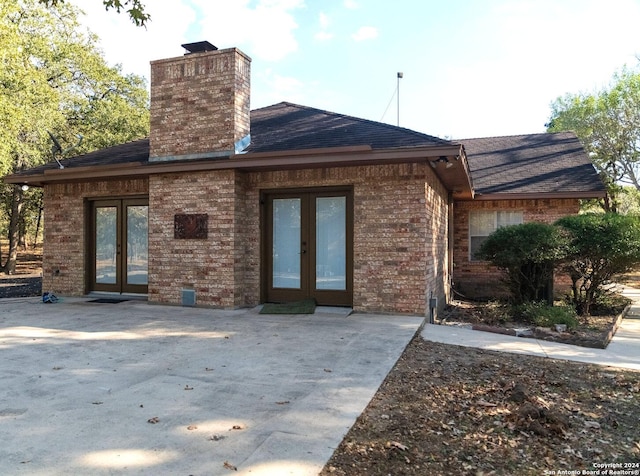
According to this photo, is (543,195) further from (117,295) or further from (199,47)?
(117,295)

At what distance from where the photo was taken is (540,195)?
38.0ft

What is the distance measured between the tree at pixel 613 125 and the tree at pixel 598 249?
48.3ft

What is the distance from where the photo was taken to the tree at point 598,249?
321 inches

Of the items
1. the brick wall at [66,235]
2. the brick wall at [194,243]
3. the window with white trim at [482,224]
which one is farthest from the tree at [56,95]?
the window with white trim at [482,224]

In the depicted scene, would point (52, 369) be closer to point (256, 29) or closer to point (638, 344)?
point (256, 29)

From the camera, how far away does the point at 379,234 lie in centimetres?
771

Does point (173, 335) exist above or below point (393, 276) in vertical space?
below

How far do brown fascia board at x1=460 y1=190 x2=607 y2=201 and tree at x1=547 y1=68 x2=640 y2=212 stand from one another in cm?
1168

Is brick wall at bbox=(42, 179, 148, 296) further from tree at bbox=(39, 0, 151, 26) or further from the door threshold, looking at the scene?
tree at bbox=(39, 0, 151, 26)

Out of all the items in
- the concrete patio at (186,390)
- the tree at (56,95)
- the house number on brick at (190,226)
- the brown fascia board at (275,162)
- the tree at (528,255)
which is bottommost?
the concrete patio at (186,390)

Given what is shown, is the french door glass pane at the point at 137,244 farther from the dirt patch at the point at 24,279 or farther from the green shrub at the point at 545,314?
the green shrub at the point at 545,314

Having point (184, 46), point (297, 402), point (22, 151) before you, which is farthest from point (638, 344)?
point (22, 151)

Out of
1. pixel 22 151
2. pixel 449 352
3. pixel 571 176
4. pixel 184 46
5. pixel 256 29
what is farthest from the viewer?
pixel 22 151

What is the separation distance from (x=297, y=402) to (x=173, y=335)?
313 cm
